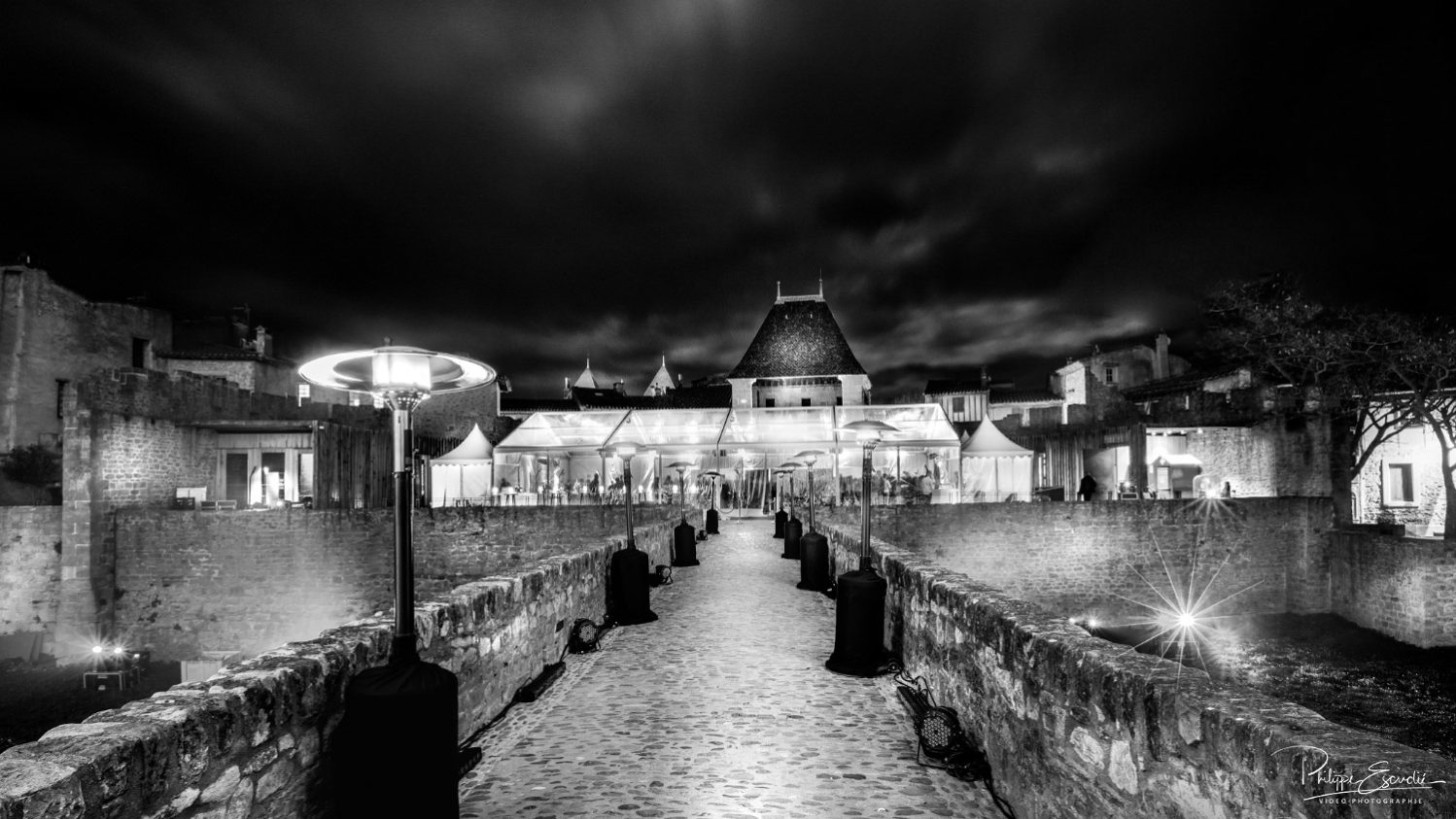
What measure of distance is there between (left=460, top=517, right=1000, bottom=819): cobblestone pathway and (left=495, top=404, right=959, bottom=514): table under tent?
12967 millimetres

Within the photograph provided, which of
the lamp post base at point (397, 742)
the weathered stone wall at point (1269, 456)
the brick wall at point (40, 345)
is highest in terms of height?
the brick wall at point (40, 345)

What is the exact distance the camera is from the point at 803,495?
21.5 m

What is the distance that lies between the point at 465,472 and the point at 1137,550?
19.4m

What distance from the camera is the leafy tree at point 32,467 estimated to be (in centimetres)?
2202

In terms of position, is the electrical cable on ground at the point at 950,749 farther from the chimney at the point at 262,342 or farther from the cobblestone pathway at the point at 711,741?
the chimney at the point at 262,342

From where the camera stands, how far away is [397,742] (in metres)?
3.20

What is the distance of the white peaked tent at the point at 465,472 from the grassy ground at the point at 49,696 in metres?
7.73

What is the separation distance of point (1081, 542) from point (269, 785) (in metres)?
20.2

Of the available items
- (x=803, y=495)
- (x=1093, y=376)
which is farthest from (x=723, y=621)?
(x=1093, y=376)

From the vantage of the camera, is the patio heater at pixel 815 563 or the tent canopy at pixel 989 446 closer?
the patio heater at pixel 815 563

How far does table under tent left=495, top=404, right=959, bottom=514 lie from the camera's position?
69.7ft

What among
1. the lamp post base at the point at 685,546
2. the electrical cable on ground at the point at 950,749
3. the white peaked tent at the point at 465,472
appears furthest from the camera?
the white peaked tent at the point at 465,472

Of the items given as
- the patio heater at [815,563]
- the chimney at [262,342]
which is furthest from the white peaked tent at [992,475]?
the chimney at [262,342]

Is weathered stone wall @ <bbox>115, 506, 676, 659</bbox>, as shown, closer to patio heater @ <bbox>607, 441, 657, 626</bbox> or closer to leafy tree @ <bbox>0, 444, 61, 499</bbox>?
leafy tree @ <bbox>0, 444, 61, 499</bbox>
